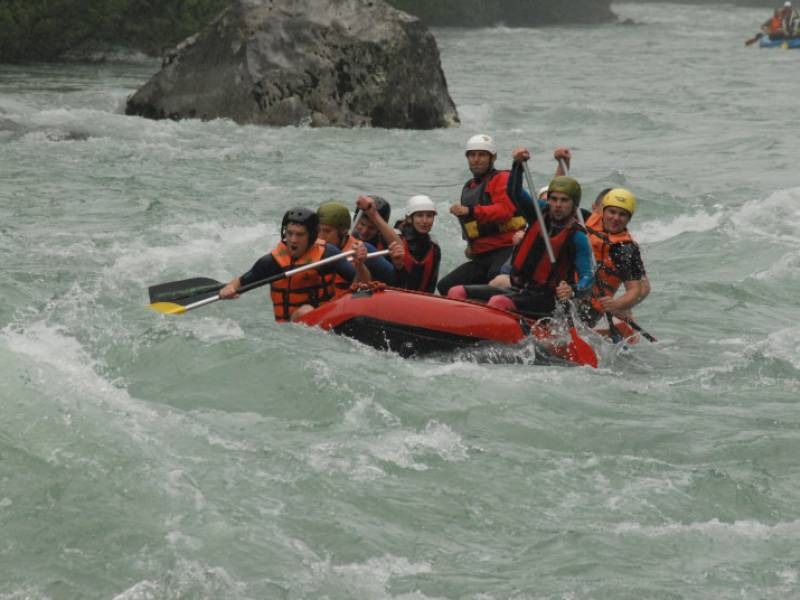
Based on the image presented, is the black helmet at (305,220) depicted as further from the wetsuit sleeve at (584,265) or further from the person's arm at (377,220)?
the wetsuit sleeve at (584,265)

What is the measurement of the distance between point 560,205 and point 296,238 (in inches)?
65.8

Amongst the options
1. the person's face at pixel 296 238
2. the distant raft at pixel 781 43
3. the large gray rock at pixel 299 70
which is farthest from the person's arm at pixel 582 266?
the distant raft at pixel 781 43

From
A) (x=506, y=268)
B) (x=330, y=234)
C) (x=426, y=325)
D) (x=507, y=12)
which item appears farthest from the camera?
(x=507, y=12)

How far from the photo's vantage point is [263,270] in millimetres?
8516

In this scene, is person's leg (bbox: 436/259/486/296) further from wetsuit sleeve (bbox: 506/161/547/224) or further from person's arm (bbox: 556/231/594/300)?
person's arm (bbox: 556/231/594/300)

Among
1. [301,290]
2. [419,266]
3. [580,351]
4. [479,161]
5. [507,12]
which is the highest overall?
[479,161]

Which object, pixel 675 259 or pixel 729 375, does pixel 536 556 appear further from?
pixel 675 259

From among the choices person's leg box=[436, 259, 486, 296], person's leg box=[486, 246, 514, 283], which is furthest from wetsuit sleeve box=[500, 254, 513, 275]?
person's leg box=[436, 259, 486, 296]

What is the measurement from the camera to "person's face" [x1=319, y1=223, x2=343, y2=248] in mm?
8836

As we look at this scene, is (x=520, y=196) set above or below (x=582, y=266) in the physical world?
Answer: above

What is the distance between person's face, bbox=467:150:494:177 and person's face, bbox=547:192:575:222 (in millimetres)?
1141

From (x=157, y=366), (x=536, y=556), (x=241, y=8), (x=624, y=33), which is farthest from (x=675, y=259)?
(x=624, y=33)

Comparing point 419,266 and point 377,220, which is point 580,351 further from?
point 377,220

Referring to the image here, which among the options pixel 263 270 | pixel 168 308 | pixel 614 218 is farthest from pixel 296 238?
pixel 614 218
